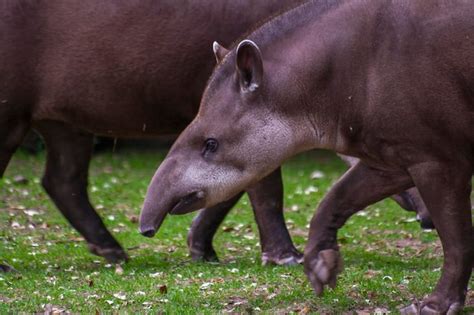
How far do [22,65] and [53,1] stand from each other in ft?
1.51

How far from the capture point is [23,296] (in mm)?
6766

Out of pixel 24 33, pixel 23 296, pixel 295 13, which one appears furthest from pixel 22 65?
pixel 295 13

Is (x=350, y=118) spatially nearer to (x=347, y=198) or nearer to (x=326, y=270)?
(x=347, y=198)

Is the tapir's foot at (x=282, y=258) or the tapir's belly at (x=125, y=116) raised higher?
the tapir's belly at (x=125, y=116)

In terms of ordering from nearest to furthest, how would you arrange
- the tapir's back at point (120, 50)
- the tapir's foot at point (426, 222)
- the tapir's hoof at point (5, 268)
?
the tapir's back at point (120, 50) → the tapir's hoof at point (5, 268) → the tapir's foot at point (426, 222)

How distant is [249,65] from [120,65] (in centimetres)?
187

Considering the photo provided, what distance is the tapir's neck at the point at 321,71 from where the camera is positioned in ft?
19.8

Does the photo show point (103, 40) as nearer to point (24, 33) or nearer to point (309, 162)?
point (24, 33)

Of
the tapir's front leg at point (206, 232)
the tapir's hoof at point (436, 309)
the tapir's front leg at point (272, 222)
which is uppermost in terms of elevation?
the tapir's hoof at point (436, 309)

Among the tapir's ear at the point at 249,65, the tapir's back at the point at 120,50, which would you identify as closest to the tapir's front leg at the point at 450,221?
the tapir's ear at the point at 249,65

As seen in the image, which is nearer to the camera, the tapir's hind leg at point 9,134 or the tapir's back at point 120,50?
the tapir's back at point 120,50

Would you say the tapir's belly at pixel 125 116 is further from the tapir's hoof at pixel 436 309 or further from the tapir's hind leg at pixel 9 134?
the tapir's hoof at pixel 436 309

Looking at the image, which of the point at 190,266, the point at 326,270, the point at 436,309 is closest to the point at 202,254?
the point at 190,266

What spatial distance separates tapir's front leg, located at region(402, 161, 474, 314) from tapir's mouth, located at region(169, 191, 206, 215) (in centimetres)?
109
